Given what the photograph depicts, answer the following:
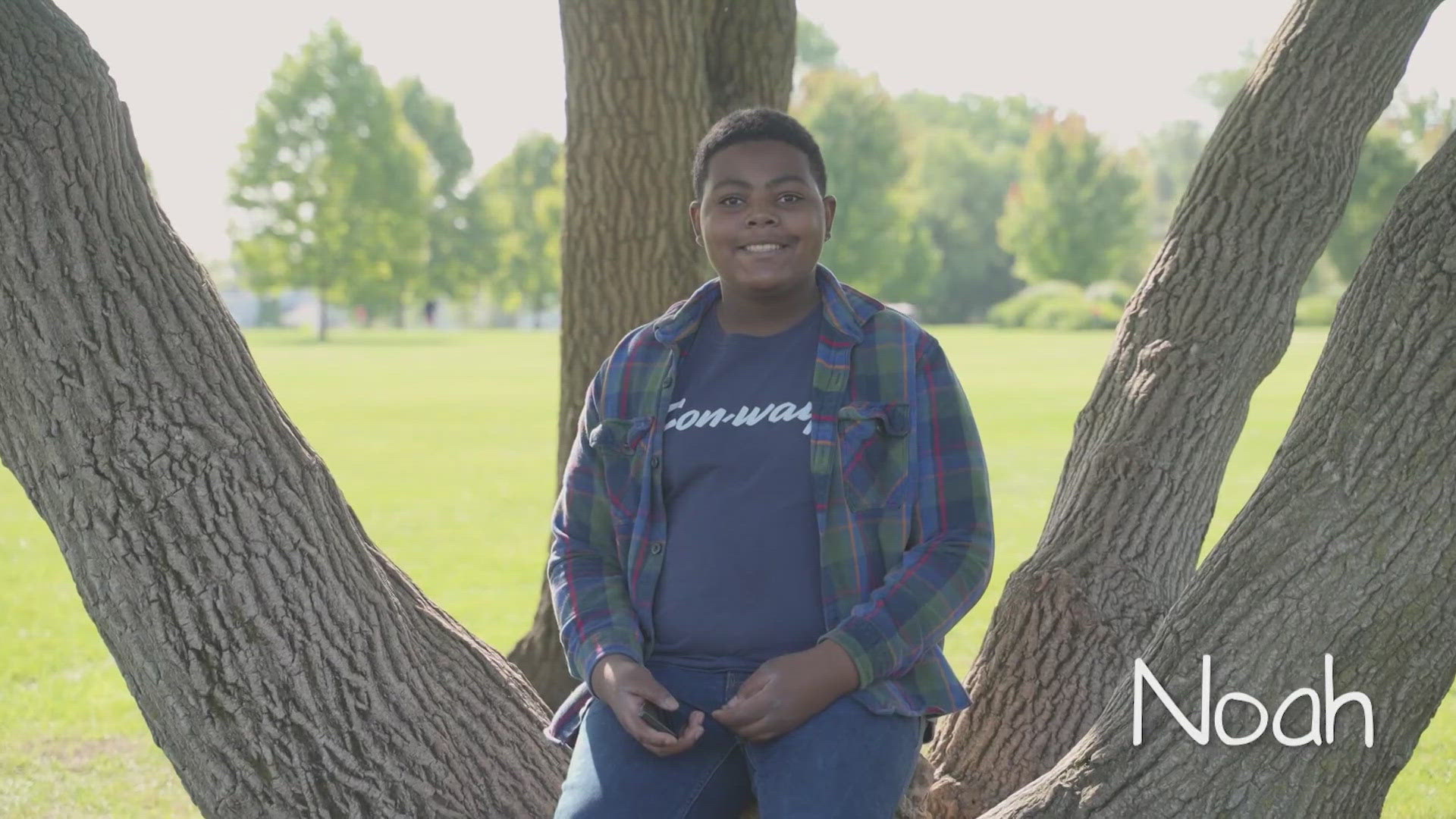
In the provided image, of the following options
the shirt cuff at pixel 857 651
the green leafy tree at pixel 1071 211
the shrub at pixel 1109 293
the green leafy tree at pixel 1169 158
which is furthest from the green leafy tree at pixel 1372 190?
the shirt cuff at pixel 857 651

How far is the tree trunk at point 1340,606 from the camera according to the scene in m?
2.46

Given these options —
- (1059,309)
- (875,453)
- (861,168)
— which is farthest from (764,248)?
(861,168)

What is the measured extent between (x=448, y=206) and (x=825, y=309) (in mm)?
66696

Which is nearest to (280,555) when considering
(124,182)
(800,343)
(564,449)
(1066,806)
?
(124,182)

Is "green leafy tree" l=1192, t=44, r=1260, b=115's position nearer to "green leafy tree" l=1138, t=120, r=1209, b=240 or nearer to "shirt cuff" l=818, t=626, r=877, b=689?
"green leafy tree" l=1138, t=120, r=1209, b=240

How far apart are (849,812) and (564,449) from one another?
3350 mm

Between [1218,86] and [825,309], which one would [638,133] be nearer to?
[825,309]

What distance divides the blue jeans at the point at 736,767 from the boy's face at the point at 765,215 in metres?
0.74

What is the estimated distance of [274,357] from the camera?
3700 cm

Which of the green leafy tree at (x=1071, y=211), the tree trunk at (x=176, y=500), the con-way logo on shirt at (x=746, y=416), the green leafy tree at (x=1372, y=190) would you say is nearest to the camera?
the con-way logo on shirt at (x=746, y=416)

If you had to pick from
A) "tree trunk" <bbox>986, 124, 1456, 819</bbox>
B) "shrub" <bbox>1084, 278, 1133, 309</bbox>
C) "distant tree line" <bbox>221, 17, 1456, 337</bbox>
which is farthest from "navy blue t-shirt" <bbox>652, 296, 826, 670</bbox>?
"shrub" <bbox>1084, 278, 1133, 309</bbox>

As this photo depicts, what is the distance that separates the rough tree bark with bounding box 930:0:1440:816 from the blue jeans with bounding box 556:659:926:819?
4.59 feet

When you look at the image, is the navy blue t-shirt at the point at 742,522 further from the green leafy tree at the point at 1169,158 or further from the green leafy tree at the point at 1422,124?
the green leafy tree at the point at 1169,158

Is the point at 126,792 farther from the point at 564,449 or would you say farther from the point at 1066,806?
the point at 1066,806
